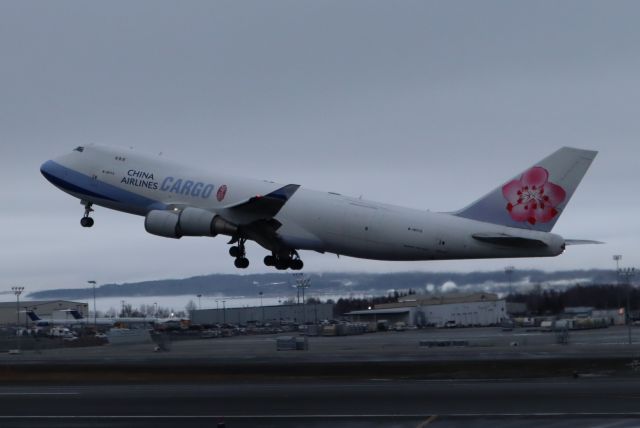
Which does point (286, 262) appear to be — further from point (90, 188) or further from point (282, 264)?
point (90, 188)

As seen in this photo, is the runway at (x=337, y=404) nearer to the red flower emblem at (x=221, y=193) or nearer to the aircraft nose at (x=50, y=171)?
the red flower emblem at (x=221, y=193)

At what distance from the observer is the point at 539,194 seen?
2002 inches

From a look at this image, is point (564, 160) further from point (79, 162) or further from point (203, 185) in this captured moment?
point (79, 162)

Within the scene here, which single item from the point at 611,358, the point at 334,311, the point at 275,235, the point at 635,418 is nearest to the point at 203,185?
the point at 275,235

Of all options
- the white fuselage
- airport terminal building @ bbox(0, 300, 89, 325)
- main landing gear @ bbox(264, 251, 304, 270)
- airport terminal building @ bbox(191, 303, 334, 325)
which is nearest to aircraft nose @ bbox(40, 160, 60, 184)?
the white fuselage

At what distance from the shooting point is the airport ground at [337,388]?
99.6ft

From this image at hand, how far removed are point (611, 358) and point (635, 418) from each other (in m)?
25.8

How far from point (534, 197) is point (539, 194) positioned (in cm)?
29

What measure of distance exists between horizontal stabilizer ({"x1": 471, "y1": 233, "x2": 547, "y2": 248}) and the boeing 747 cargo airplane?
2.1 inches

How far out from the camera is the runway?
29547 mm

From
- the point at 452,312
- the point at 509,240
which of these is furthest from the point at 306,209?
the point at 452,312

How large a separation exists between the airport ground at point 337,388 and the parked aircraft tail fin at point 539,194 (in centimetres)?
741

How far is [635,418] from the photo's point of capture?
28.5 metres

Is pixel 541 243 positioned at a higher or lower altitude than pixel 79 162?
lower
